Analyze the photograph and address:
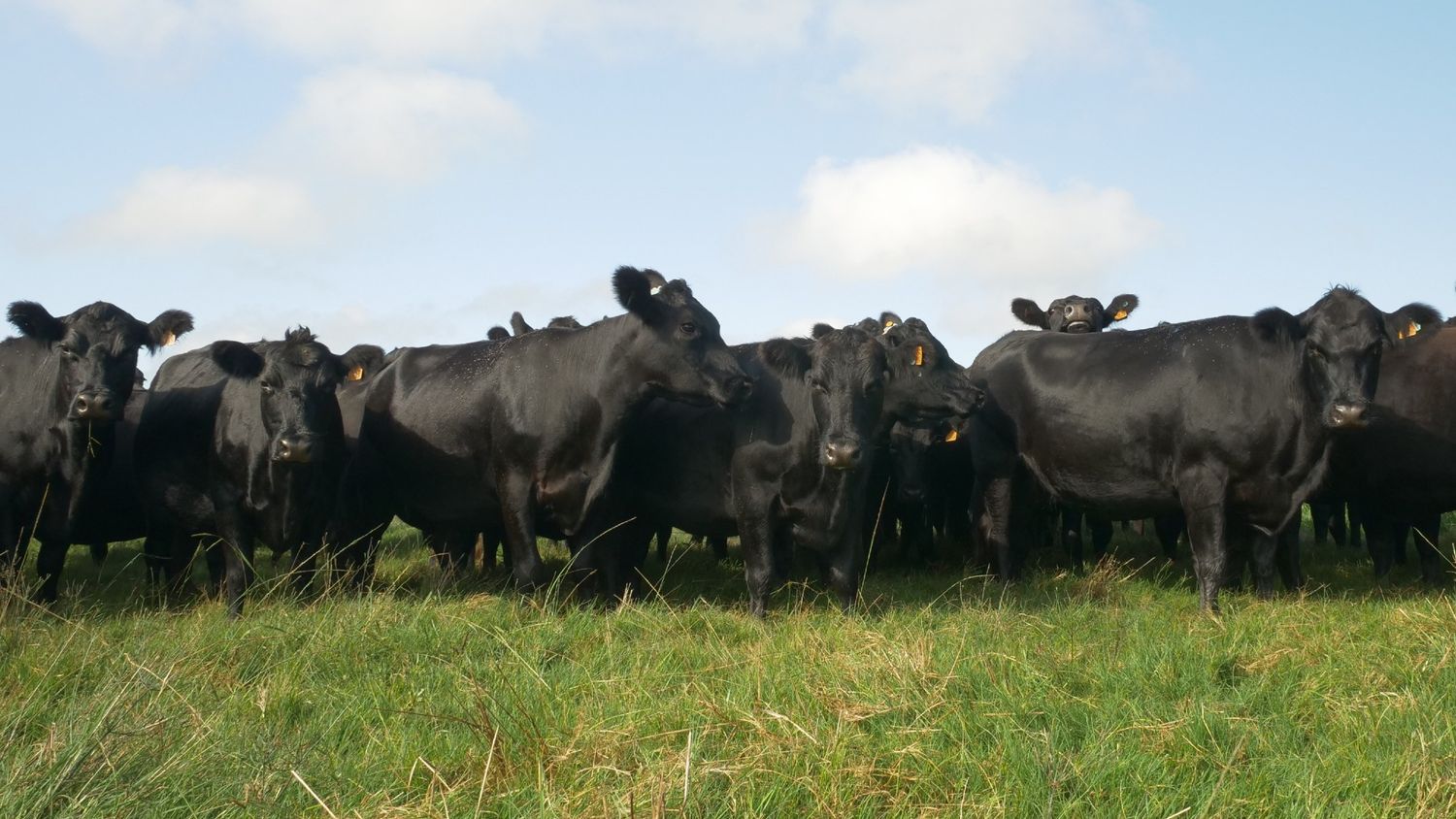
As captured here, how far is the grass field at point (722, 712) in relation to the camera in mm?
4438

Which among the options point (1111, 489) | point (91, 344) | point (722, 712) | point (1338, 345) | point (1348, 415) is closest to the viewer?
point (722, 712)

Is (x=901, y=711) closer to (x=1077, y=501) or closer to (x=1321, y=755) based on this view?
(x=1321, y=755)

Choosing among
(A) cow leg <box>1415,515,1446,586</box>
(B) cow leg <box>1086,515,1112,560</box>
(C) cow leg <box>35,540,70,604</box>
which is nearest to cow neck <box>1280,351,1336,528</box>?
(A) cow leg <box>1415,515,1446,586</box>

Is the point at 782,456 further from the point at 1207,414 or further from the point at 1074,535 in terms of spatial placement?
the point at 1074,535

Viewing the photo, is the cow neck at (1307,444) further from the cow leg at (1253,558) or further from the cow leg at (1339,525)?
the cow leg at (1339,525)

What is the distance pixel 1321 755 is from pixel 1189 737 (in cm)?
49

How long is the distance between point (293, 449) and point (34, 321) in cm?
239

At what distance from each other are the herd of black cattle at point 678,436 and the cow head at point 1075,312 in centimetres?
409

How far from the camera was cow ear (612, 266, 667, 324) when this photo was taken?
361 inches

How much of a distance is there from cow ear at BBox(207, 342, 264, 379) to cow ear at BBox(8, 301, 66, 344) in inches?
49.7

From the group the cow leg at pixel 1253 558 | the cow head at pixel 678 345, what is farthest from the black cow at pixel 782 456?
the cow leg at pixel 1253 558

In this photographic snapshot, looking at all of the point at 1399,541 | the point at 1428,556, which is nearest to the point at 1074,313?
the point at 1399,541

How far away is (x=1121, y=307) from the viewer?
15336mm

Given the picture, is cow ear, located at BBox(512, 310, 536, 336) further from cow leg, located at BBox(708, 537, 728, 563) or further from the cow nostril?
the cow nostril
